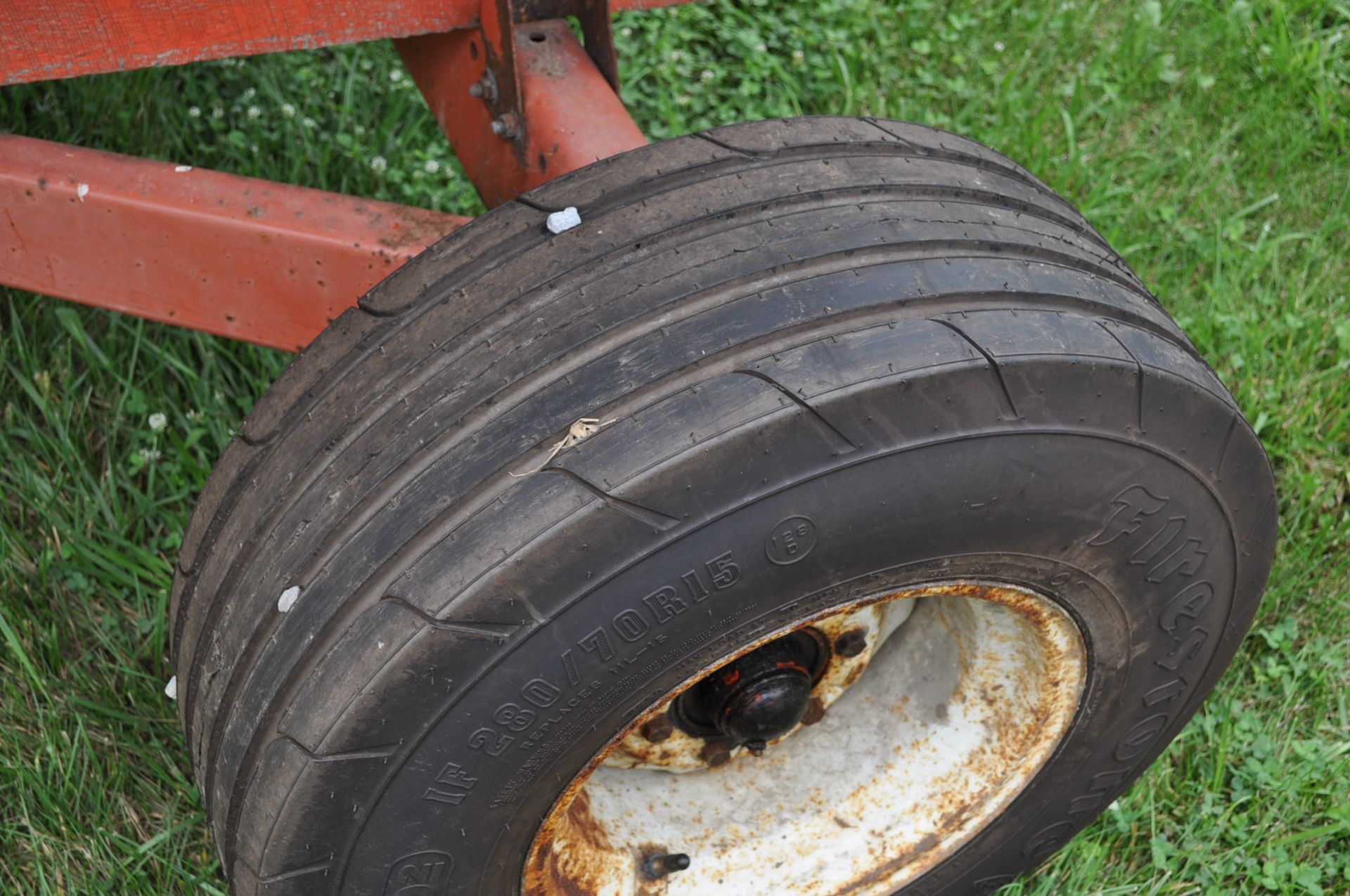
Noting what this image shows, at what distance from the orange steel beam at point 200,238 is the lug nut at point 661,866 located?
0.99m

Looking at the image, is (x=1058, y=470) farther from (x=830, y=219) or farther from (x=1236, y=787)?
(x=1236, y=787)

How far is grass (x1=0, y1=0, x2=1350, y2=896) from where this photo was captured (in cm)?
228

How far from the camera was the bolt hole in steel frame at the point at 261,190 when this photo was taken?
1792mm

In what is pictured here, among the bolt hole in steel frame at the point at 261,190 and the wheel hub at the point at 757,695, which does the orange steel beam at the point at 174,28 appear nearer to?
the bolt hole in steel frame at the point at 261,190

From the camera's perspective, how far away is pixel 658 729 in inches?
75.7

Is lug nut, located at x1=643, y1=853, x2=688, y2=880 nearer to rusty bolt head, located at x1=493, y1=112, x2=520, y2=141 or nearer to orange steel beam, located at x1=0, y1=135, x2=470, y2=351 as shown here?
orange steel beam, located at x1=0, y1=135, x2=470, y2=351

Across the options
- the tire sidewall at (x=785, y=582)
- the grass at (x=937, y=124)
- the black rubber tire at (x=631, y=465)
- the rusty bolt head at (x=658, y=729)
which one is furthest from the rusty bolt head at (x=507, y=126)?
the grass at (x=937, y=124)

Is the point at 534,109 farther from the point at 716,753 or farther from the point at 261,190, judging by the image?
the point at 716,753

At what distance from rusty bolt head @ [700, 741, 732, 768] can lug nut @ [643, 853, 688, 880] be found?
0.16 m

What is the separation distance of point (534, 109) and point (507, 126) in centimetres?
6

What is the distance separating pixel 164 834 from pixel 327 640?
0.98 metres

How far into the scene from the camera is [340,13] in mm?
1825

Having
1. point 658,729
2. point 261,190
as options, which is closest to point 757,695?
point 658,729

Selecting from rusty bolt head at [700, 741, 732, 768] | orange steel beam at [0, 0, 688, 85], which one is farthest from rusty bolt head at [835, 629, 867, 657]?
orange steel beam at [0, 0, 688, 85]
